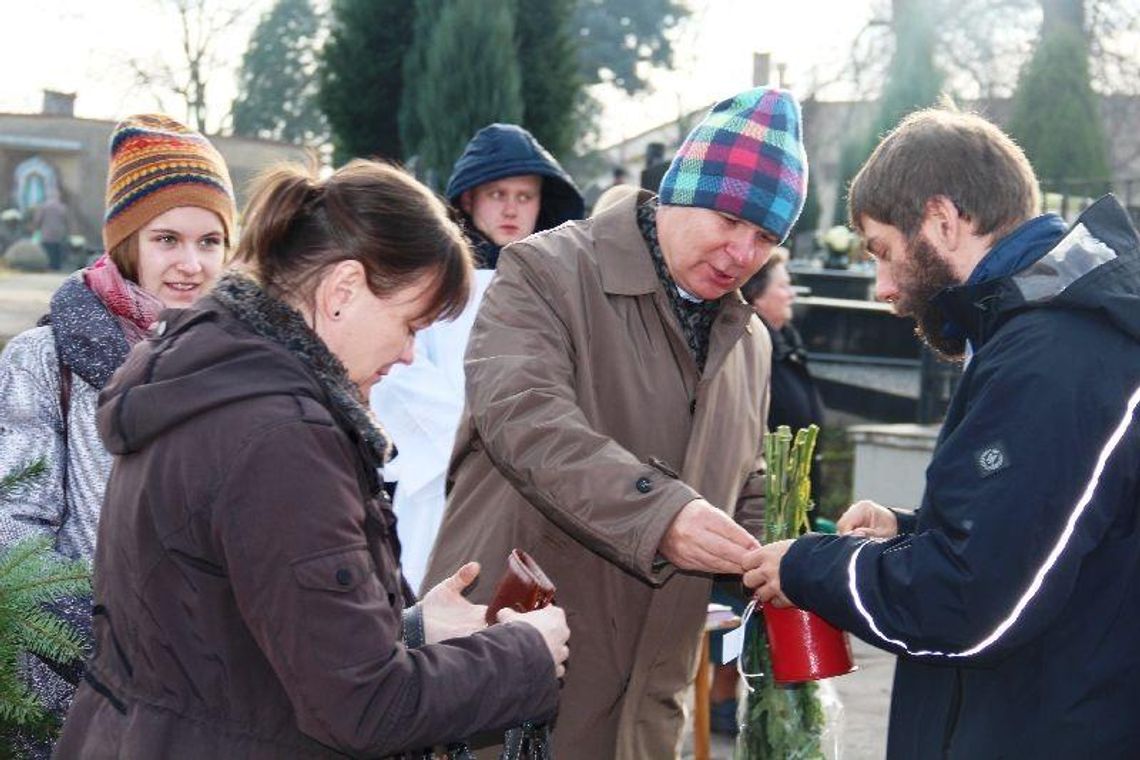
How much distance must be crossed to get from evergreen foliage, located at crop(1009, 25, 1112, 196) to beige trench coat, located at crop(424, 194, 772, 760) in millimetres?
17826

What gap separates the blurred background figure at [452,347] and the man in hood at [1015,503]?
6.14 feet

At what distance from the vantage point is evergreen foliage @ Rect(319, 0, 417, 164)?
53.8ft

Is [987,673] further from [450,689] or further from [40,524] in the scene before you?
[40,524]

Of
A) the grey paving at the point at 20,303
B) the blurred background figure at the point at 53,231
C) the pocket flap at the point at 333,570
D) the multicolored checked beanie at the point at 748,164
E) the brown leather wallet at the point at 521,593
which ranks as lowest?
the blurred background figure at the point at 53,231

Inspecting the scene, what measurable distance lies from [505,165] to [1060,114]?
654 inches

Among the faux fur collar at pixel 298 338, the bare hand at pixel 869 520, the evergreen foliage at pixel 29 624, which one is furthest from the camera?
the bare hand at pixel 869 520

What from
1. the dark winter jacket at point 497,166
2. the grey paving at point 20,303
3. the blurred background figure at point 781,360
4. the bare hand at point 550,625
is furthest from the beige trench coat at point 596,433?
the grey paving at point 20,303

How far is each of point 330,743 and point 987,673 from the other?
46.5 inches

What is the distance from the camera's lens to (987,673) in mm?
2516

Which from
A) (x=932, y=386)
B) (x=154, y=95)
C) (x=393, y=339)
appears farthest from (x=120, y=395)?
(x=154, y=95)

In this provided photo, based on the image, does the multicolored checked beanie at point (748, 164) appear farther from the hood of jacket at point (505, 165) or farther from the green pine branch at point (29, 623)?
the hood of jacket at point (505, 165)

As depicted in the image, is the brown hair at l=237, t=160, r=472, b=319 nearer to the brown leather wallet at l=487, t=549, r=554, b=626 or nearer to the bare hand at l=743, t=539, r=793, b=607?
the brown leather wallet at l=487, t=549, r=554, b=626

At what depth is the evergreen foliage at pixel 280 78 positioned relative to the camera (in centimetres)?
3525

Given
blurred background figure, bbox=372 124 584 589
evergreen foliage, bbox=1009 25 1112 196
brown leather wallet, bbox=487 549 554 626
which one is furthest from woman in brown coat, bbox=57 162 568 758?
evergreen foliage, bbox=1009 25 1112 196
